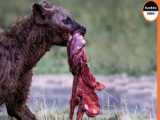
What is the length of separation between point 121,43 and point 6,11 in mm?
1741

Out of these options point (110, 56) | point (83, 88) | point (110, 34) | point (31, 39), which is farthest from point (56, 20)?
point (110, 34)

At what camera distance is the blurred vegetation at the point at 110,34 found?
48.4 feet

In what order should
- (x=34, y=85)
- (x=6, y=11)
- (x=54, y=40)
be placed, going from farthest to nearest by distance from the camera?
1. (x=6, y=11)
2. (x=34, y=85)
3. (x=54, y=40)

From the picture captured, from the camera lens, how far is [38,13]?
31.9 ft

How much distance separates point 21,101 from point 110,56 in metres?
5.52

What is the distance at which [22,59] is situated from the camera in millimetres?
9781

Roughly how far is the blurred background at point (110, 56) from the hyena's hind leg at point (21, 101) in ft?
5.40

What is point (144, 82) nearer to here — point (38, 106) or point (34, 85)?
point (34, 85)

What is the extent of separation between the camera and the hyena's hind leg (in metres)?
9.77

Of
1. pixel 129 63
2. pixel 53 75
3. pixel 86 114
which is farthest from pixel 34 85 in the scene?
pixel 86 114

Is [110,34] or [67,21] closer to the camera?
[67,21]

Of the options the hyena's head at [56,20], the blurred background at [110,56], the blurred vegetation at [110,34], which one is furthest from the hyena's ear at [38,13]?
the blurred vegetation at [110,34]

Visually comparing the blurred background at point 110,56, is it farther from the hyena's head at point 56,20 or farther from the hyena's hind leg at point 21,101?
the hyena's head at point 56,20

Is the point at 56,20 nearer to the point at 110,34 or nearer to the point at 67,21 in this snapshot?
the point at 67,21
